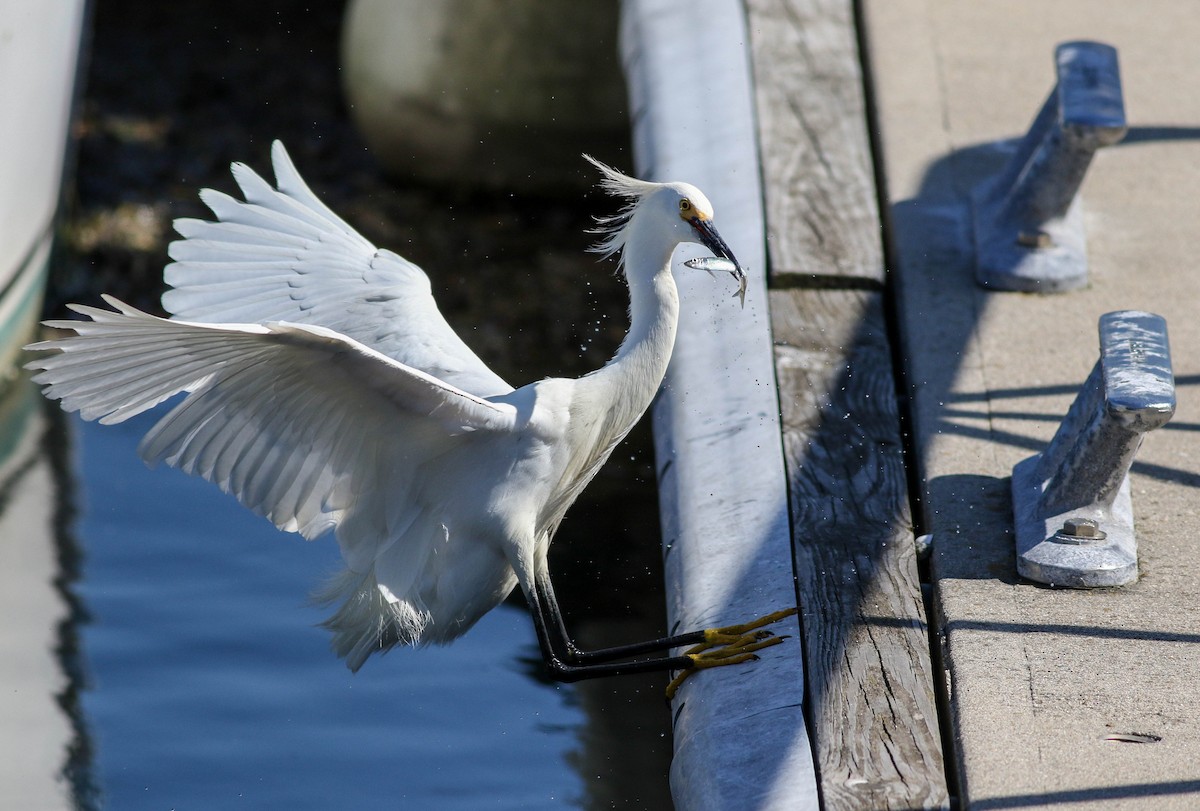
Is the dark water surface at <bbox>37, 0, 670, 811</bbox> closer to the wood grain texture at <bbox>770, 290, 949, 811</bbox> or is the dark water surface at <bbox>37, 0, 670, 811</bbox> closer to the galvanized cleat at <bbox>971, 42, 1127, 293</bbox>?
the wood grain texture at <bbox>770, 290, 949, 811</bbox>

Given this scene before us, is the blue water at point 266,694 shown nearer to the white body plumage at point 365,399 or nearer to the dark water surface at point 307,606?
the dark water surface at point 307,606

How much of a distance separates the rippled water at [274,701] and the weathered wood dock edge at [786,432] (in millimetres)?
689

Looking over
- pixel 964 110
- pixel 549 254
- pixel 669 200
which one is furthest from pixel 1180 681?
pixel 549 254

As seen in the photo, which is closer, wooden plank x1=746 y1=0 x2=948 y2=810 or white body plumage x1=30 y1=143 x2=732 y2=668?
wooden plank x1=746 y1=0 x2=948 y2=810

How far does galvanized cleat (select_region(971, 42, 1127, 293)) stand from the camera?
139 inches

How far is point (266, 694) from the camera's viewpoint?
355 centimetres

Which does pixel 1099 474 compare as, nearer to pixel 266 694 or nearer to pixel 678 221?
pixel 678 221

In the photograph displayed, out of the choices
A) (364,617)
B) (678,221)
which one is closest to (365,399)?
(364,617)

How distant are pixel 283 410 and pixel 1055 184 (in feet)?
7.04

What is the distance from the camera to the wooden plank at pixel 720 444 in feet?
8.15

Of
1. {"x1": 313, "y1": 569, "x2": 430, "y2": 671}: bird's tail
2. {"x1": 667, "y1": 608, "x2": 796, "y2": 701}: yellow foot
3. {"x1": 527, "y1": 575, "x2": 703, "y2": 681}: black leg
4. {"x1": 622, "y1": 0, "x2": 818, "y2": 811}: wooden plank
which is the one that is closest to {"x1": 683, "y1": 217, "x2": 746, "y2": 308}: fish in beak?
{"x1": 622, "y1": 0, "x2": 818, "y2": 811}: wooden plank

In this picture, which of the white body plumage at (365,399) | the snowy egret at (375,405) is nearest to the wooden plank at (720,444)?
the snowy egret at (375,405)

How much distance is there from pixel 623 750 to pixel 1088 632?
1340mm

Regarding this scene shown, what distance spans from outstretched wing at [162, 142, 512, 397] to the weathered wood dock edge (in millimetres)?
586
